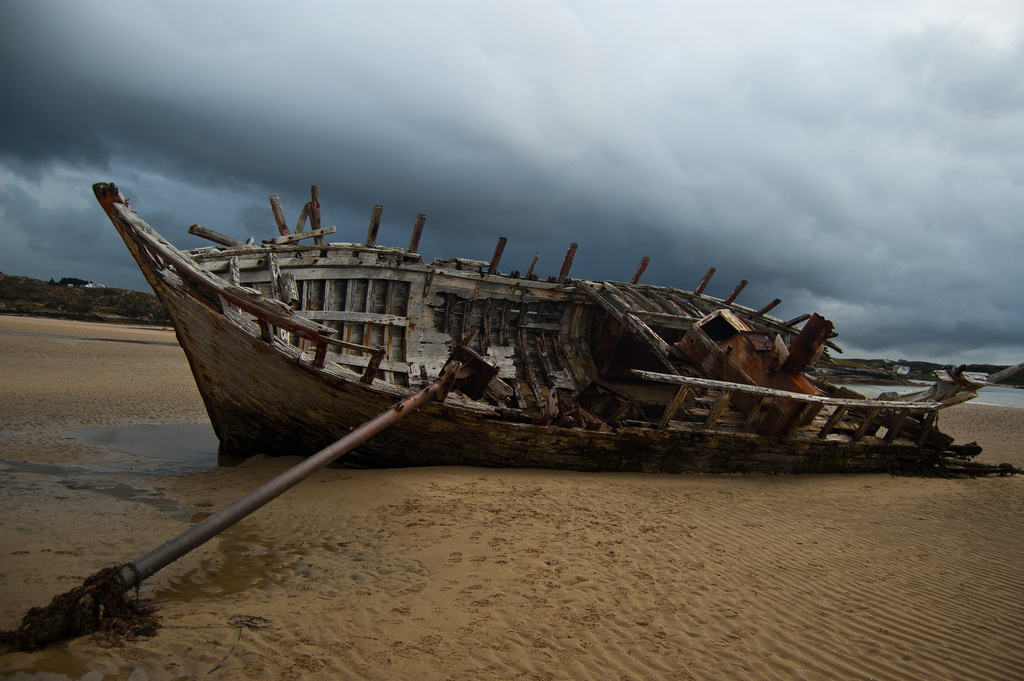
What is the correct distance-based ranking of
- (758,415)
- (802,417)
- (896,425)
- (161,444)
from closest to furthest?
(802,417) → (758,415) → (161,444) → (896,425)

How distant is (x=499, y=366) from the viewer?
9.18 metres

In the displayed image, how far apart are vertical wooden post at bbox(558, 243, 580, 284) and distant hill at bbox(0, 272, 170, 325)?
3264cm

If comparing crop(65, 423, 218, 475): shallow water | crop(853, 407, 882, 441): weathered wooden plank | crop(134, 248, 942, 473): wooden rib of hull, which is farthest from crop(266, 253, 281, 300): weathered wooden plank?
crop(853, 407, 882, 441): weathered wooden plank

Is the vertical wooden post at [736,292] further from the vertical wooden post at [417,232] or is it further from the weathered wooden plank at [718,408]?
the vertical wooden post at [417,232]

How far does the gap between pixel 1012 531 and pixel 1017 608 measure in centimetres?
304

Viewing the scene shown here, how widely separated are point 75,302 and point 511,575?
48.3 metres

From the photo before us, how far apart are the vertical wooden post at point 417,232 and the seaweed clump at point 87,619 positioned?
Answer: 6894 millimetres

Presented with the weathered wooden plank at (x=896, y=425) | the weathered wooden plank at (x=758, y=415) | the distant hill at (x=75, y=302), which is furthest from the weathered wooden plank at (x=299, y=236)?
the distant hill at (x=75, y=302)

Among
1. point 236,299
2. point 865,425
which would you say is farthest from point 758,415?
point 236,299

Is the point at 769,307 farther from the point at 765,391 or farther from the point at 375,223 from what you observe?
the point at 375,223

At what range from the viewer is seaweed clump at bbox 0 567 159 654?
269 centimetres

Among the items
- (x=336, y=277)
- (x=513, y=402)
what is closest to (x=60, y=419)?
(x=336, y=277)

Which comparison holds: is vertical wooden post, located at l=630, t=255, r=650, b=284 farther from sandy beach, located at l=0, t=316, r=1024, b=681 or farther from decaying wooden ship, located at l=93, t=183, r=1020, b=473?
sandy beach, located at l=0, t=316, r=1024, b=681

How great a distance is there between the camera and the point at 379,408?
5.70 meters
